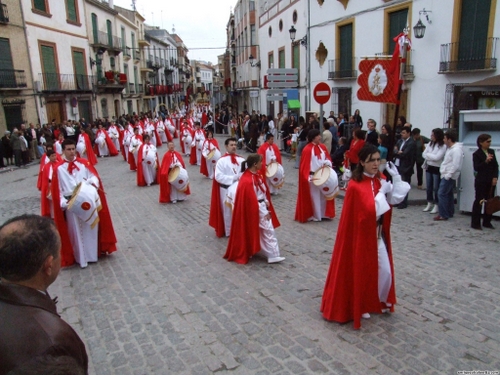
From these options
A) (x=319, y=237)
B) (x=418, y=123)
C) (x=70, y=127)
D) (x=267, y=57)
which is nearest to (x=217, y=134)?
(x=267, y=57)

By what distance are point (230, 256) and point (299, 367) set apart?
110 inches

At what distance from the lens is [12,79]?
21.8 meters

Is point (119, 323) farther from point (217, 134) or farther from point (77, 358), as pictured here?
point (217, 134)

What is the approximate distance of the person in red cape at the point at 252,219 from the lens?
598 centimetres

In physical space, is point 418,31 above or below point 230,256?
above

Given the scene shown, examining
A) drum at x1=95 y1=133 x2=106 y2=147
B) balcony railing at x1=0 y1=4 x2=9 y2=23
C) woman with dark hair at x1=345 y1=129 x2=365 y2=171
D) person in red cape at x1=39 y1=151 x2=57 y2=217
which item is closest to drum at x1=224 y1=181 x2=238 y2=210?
person in red cape at x1=39 y1=151 x2=57 y2=217

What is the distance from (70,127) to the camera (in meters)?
21.3

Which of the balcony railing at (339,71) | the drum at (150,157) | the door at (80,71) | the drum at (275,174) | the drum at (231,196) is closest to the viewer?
the drum at (231,196)

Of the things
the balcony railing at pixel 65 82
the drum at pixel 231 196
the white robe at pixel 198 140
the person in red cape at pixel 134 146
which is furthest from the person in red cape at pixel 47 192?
the balcony railing at pixel 65 82

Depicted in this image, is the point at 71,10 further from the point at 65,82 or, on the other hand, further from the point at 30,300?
the point at 30,300

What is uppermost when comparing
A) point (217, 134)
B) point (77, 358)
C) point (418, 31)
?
point (418, 31)

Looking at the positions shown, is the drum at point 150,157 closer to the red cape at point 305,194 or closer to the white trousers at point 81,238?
the red cape at point 305,194

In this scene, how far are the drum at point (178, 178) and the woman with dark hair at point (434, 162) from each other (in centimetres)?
544

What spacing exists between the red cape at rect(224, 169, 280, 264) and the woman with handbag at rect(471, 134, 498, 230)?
3.98 meters
